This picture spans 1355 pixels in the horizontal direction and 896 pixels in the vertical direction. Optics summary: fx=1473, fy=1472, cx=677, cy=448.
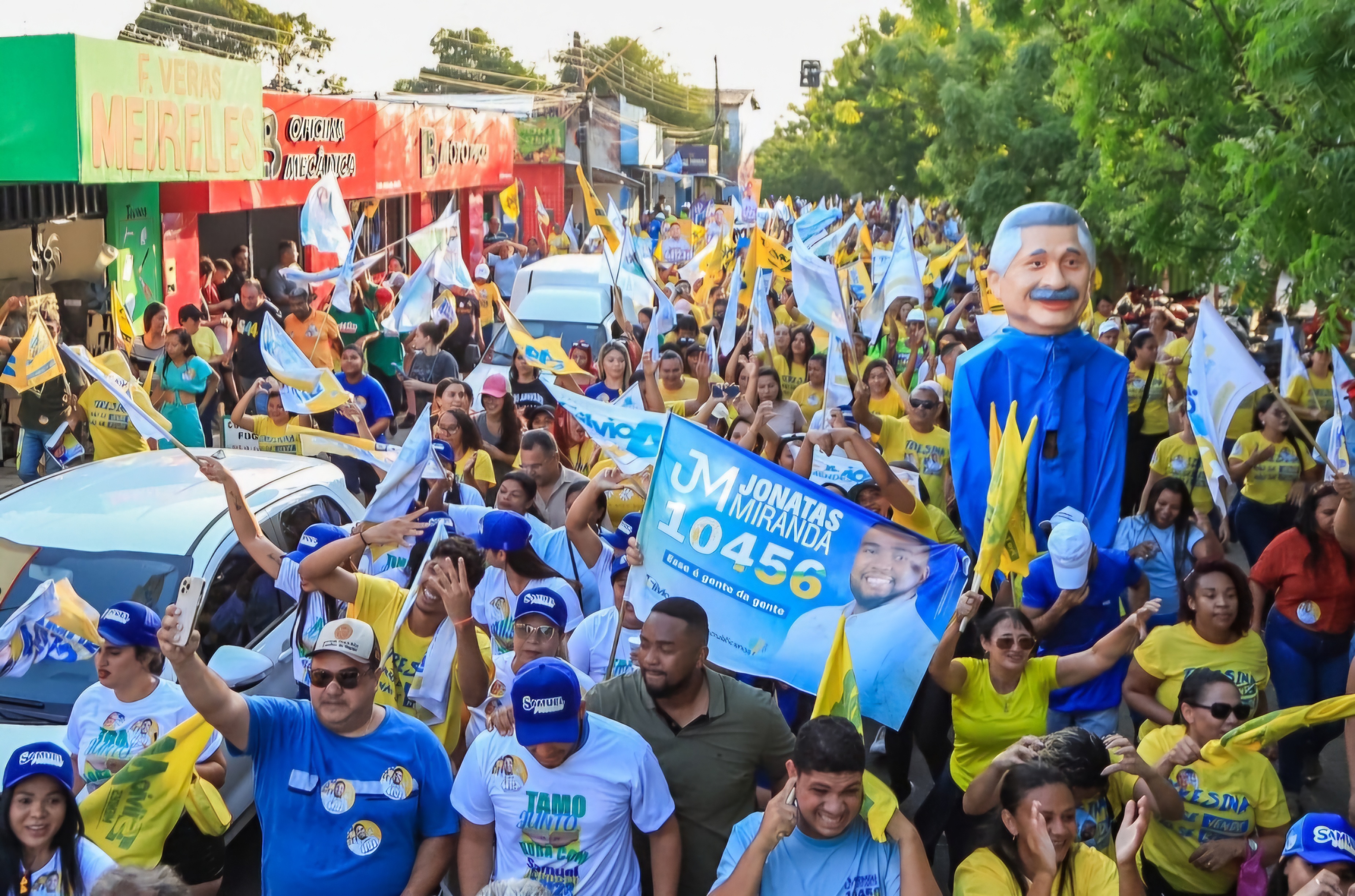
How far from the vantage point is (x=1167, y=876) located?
16.5ft

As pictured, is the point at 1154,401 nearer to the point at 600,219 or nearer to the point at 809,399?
the point at 809,399

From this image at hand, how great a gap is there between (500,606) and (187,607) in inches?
81.6

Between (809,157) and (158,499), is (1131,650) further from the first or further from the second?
(809,157)

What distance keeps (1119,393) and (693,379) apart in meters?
5.21

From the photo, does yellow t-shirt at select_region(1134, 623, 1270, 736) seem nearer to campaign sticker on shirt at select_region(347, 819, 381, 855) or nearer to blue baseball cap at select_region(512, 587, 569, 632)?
blue baseball cap at select_region(512, 587, 569, 632)

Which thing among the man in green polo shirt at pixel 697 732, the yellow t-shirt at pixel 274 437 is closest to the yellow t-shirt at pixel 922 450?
the yellow t-shirt at pixel 274 437

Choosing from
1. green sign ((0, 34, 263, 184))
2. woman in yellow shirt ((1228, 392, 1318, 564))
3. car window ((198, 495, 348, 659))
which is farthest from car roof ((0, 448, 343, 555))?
green sign ((0, 34, 263, 184))

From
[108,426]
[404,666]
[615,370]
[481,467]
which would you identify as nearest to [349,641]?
[404,666]

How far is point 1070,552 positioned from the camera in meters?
5.74

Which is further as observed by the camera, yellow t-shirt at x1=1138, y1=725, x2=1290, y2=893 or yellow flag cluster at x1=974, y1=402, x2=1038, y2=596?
yellow flag cluster at x1=974, y1=402, x2=1038, y2=596

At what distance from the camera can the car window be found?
20.1 ft

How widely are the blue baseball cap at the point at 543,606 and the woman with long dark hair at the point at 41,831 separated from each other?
1576mm

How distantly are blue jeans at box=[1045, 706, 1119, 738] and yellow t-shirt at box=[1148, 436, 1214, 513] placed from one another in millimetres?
3044

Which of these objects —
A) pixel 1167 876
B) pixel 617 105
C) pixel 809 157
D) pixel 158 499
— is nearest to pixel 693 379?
pixel 158 499
